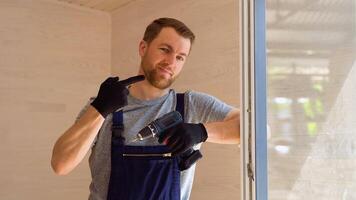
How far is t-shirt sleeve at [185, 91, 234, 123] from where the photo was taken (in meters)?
1.16

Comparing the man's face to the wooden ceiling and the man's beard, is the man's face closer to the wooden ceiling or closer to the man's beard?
the man's beard

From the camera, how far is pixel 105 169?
112 centimetres

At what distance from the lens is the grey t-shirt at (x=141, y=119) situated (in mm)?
1121

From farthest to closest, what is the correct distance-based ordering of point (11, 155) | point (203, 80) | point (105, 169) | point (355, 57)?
point (11, 155) → point (203, 80) → point (105, 169) → point (355, 57)

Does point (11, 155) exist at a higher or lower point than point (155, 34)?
lower

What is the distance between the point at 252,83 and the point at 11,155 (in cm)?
157

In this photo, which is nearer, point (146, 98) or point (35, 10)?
point (146, 98)

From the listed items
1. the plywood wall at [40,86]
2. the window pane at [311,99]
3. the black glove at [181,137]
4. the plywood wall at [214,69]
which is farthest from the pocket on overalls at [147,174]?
the plywood wall at [40,86]

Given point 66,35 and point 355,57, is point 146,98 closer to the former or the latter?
point 355,57

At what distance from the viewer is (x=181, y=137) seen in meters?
0.96

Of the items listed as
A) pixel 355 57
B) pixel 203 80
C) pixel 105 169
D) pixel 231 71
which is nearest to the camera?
pixel 355 57

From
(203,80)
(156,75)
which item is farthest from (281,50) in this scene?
(203,80)

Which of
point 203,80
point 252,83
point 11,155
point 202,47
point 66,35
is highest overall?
point 66,35

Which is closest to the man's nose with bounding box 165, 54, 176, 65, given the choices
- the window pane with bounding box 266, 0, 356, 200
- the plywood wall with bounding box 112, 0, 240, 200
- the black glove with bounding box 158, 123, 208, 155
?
the black glove with bounding box 158, 123, 208, 155
